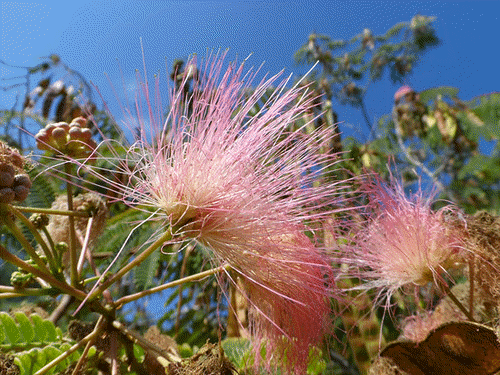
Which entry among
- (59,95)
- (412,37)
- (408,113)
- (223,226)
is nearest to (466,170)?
(408,113)

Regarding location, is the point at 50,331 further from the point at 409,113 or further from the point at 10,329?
the point at 409,113

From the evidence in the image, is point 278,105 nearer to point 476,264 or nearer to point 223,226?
point 223,226

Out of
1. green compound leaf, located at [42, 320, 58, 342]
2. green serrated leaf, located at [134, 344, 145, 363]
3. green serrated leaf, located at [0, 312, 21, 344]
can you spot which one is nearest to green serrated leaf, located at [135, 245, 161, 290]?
green serrated leaf, located at [134, 344, 145, 363]

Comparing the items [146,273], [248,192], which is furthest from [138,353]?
[248,192]

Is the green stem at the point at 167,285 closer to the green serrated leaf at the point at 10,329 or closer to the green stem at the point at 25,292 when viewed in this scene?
the green stem at the point at 25,292

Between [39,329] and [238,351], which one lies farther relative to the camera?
[238,351]

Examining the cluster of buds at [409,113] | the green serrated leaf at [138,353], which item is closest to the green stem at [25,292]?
the green serrated leaf at [138,353]
